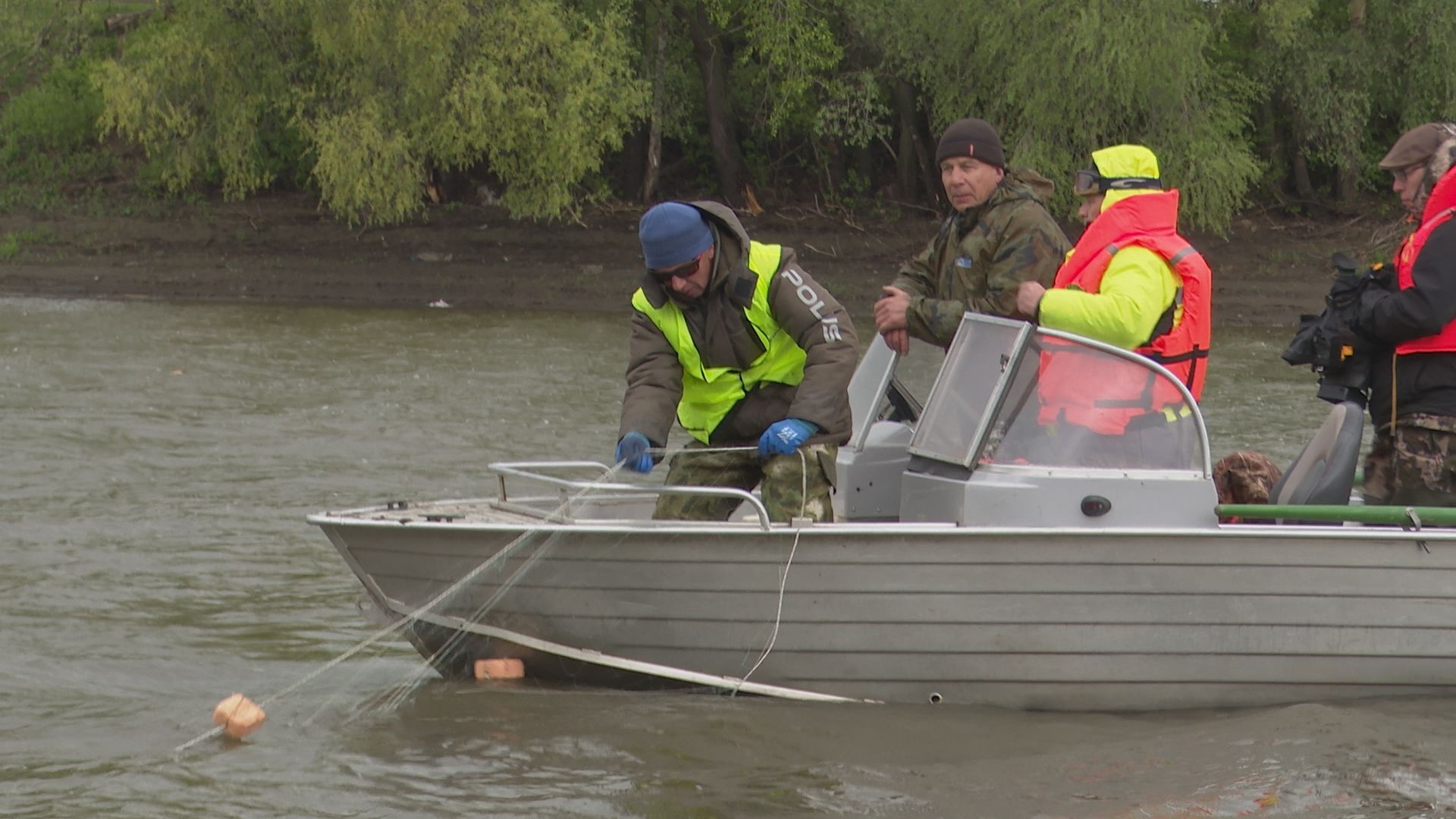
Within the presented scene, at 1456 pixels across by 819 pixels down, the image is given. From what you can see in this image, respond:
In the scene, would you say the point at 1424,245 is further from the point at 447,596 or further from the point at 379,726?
the point at 379,726

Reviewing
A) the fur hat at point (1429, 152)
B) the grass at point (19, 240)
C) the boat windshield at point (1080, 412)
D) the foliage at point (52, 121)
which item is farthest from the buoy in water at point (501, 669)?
the foliage at point (52, 121)

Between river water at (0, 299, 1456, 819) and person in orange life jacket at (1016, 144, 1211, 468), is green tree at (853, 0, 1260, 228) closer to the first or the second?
river water at (0, 299, 1456, 819)

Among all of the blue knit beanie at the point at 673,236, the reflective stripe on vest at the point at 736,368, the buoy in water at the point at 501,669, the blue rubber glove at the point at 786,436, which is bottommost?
the buoy in water at the point at 501,669

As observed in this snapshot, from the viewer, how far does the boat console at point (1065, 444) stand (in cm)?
573

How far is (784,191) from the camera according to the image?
1038 inches

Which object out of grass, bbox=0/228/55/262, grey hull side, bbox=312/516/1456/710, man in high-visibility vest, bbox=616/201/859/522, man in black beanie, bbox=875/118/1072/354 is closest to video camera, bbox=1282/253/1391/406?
grey hull side, bbox=312/516/1456/710

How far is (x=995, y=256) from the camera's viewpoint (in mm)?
6305

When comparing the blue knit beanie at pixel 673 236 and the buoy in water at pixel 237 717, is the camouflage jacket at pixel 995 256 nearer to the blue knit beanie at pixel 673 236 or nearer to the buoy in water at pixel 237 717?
the blue knit beanie at pixel 673 236

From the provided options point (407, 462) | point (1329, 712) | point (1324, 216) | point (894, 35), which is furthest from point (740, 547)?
point (1324, 216)

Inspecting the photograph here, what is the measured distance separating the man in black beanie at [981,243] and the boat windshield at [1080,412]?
375mm

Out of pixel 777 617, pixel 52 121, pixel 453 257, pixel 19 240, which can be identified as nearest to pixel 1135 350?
pixel 777 617

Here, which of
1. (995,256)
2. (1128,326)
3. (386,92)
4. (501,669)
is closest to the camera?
(1128,326)

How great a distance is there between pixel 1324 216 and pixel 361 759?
20.7 meters

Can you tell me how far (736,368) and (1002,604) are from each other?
1147 mm
